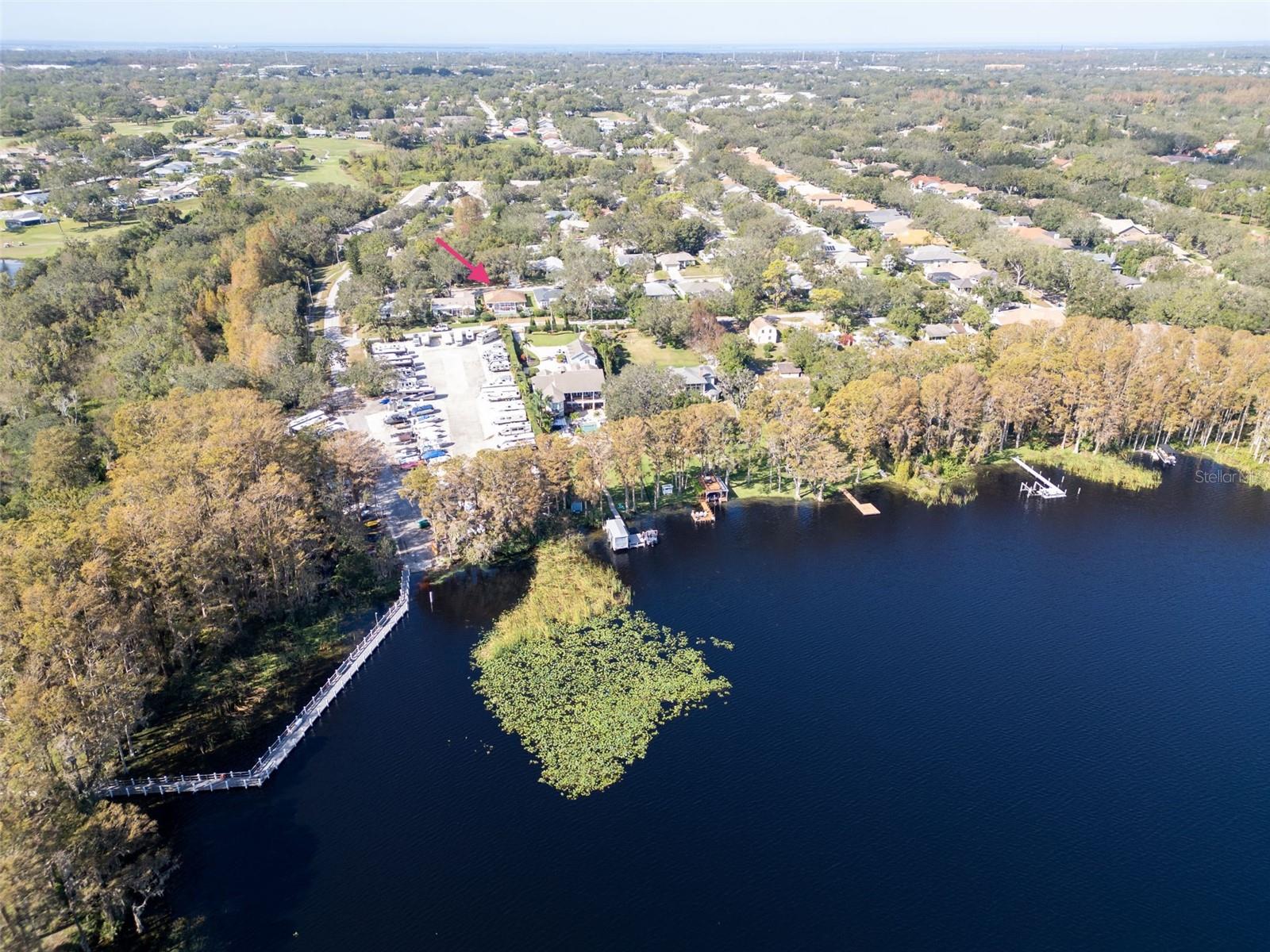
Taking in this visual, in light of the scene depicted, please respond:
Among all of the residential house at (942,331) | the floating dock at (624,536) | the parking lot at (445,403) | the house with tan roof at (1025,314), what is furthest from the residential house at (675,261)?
the floating dock at (624,536)

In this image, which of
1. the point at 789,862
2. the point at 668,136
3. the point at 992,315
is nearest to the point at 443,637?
the point at 789,862

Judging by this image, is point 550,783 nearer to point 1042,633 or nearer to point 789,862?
point 789,862

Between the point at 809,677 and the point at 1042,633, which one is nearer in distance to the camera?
the point at 809,677

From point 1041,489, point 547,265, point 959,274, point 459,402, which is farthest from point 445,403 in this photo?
point 959,274

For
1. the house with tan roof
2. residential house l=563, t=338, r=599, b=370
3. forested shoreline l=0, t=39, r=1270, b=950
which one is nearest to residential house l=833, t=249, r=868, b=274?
forested shoreline l=0, t=39, r=1270, b=950

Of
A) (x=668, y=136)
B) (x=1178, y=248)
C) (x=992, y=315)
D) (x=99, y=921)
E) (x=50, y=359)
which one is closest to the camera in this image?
(x=99, y=921)

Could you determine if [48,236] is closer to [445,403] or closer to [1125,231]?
[445,403]
